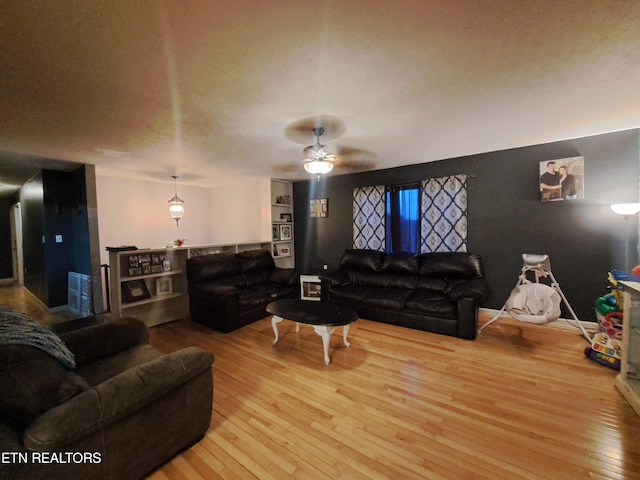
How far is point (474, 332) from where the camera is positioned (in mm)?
2969

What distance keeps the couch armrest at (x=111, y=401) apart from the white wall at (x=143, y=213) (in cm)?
477

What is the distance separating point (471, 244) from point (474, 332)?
1474 mm

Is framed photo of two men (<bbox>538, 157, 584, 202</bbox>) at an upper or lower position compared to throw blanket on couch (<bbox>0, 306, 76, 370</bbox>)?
upper

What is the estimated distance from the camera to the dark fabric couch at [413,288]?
3.07 metres

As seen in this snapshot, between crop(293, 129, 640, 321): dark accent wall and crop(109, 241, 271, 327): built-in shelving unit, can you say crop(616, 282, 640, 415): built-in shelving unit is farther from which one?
crop(109, 241, 271, 327): built-in shelving unit

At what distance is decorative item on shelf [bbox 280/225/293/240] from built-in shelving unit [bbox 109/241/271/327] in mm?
1604

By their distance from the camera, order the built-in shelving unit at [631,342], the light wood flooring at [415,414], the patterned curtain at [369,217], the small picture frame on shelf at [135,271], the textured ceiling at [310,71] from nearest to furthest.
A: the textured ceiling at [310,71], the light wood flooring at [415,414], the built-in shelving unit at [631,342], the small picture frame on shelf at [135,271], the patterned curtain at [369,217]

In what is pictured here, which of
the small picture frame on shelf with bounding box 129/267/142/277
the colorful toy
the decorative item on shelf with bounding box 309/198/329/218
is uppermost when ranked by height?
the decorative item on shelf with bounding box 309/198/329/218

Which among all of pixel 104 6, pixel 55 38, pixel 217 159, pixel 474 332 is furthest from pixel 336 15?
pixel 474 332

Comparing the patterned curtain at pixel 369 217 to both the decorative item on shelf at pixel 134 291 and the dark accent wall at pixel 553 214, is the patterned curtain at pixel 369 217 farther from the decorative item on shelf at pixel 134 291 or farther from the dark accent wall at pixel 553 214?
the decorative item on shelf at pixel 134 291

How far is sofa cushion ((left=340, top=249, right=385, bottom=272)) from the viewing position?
4.25 meters

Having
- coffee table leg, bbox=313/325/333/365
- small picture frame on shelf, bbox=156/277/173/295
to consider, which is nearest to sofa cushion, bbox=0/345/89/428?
coffee table leg, bbox=313/325/333/365

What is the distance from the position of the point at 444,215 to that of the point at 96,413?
435 centimetres

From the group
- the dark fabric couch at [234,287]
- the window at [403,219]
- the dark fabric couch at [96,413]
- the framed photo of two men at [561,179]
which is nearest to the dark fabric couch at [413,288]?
the window at [403,219]
